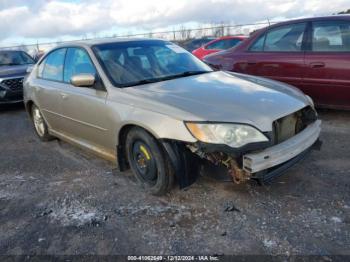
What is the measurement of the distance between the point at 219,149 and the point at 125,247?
3.54 ft

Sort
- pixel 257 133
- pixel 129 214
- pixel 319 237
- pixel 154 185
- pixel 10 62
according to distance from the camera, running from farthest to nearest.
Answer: pixel 10 62 → pixel 154 185 → pixel 129 214 → pixel 257 133 → pixel 319 237

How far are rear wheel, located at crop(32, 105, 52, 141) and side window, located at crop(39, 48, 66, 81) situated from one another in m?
0.67

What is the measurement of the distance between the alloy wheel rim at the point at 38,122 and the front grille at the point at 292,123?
380 cm

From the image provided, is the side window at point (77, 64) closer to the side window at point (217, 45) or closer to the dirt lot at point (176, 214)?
the dirt lot at point (176, 214)

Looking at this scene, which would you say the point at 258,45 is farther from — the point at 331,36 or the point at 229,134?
the point at 229,134

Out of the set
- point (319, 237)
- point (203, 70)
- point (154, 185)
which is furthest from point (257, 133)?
point (203, 70)

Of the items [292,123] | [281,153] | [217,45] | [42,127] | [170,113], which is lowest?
[42,127]

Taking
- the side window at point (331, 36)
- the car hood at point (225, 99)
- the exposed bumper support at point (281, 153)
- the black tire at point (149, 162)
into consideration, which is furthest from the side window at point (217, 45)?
the black tire at point (149, 162)

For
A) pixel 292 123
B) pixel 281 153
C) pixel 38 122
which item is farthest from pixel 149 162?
pixel 38 122

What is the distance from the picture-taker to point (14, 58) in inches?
379

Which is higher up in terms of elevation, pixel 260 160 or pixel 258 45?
pixel 258 45

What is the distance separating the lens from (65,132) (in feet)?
15.8

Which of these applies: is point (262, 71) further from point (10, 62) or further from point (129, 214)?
point (10, 62)

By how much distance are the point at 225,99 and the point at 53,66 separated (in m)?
2.80
